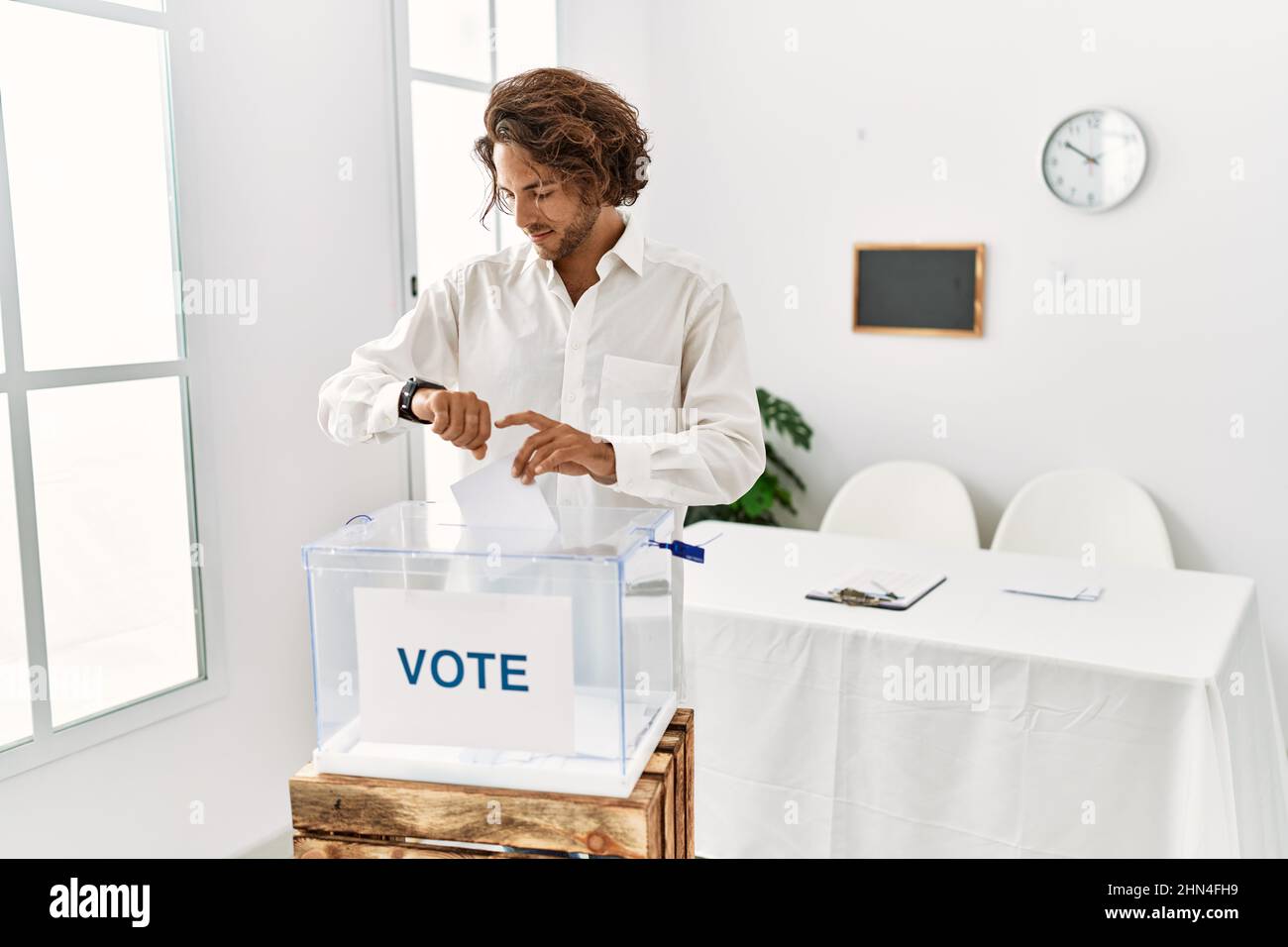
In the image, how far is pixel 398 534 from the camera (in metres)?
1.12

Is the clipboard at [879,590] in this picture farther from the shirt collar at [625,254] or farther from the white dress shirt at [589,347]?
the shirt collar at [625,254]

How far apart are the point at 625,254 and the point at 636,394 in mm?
202

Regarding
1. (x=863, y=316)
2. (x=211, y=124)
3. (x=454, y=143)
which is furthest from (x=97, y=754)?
(x=863, y=316)

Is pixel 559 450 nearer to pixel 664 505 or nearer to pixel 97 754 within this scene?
pixel 664 505

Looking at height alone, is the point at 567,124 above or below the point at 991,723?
above

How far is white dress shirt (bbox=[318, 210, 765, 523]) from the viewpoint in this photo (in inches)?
61.4

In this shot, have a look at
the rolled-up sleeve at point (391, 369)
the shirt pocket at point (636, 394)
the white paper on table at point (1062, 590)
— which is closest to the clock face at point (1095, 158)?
the white paper on table at point (1062, 590)

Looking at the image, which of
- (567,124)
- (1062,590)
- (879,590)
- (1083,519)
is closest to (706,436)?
(567,124)

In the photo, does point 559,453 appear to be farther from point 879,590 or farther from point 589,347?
point 879,590

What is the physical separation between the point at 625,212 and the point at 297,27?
61.9 inches

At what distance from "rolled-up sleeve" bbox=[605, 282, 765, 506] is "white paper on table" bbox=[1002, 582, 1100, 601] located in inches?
53.7

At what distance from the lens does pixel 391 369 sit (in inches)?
61.7

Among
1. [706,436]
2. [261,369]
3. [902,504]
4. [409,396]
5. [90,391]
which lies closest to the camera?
[409,396]
